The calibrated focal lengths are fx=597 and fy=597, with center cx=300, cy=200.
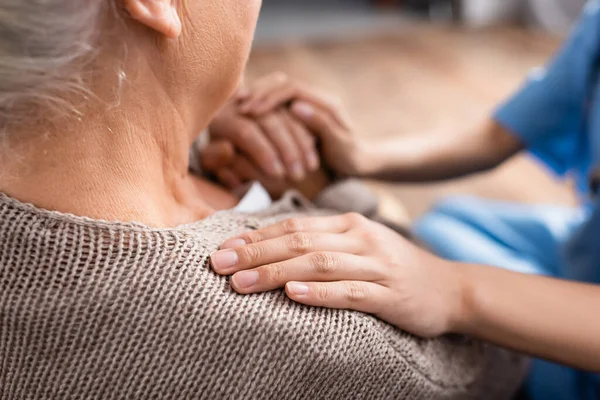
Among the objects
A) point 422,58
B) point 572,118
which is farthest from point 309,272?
point 422,58

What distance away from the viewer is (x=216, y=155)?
3.06 ft

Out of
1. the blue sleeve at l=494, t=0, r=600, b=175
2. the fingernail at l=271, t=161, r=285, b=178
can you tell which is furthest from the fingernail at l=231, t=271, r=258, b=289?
the blue sleeve at l=494, t=0, r=600, b=175

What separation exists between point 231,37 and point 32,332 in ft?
1.10

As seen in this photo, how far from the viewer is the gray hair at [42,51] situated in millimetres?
499

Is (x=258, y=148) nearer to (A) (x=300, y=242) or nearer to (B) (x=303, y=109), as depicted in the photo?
(B) (x=303, y=109)

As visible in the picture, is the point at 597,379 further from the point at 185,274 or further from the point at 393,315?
the point at 185,274

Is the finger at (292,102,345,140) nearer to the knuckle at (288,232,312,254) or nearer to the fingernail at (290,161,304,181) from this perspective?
the fingernail at (290,161,304,181)

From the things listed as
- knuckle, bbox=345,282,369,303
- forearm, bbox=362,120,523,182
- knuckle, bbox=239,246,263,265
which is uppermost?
knuckle, bbox=239,246,263,265

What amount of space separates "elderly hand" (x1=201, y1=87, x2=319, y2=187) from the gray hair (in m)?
0.39

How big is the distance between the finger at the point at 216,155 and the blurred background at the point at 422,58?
48.7 inches

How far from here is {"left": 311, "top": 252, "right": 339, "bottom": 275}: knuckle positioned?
0.58 m

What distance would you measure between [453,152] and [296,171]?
43 cm

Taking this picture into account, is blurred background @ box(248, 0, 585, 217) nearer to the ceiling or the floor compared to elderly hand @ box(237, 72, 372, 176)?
nearer to the floor

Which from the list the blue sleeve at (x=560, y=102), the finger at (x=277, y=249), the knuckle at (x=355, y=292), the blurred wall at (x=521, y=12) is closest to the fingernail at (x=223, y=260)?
the finger at (x=277, y=249)
